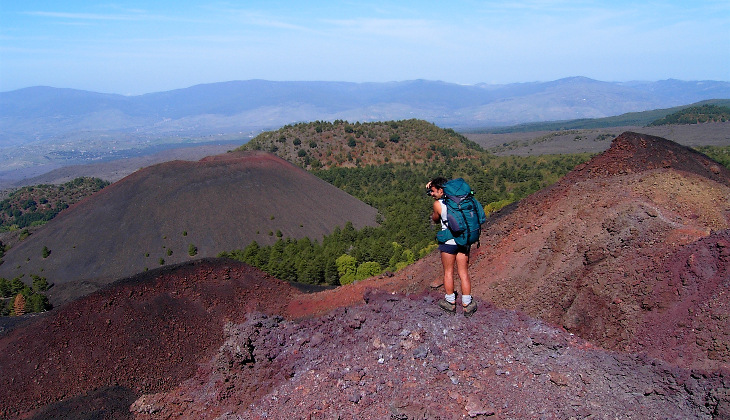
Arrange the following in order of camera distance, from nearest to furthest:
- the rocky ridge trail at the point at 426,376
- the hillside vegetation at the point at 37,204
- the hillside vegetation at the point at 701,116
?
1. the rocky ridge trail at the point at 426,376
2. the hillside vegetation at the point at 37,204
3. the hillside vegetation at the point at 701,116

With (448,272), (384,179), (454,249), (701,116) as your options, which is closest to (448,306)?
(448,272)

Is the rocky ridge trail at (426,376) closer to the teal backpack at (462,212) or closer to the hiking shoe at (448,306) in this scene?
the hiking shoe at (448,306)

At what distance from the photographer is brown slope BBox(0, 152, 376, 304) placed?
30578 millimetres

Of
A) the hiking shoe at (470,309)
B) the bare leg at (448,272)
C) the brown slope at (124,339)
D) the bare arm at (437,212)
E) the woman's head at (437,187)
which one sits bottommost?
the brown slope at (124,339)

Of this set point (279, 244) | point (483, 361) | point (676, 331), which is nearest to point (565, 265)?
point (676, 331)

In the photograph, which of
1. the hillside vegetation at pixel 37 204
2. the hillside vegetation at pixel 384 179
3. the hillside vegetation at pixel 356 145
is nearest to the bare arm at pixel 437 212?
the hillside vegetation at pixel 384 179

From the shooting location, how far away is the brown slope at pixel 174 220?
3058cm

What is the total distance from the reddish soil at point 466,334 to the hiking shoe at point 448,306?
0.16 metres

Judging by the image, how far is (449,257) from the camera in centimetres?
754

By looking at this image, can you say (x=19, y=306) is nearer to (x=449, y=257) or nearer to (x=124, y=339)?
(x=124, y=339)

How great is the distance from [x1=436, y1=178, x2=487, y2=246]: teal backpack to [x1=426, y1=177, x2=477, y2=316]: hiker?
11cm

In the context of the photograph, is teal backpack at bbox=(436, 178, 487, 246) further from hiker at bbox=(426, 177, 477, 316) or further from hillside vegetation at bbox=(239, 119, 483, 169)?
hillside vegetation at bbox=(239, 119, 483, 169)

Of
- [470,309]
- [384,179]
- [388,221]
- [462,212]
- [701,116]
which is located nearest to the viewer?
[462,212]

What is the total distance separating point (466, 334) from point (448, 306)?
75cm
